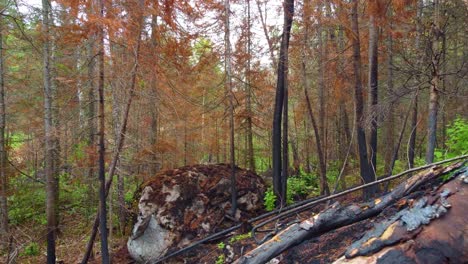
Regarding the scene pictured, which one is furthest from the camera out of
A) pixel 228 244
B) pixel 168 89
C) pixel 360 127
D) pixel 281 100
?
pixel 168 89

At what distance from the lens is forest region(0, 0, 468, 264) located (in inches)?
249

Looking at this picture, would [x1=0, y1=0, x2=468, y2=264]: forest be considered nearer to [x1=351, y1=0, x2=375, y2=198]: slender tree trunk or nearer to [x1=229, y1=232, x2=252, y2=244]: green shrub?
[x1=351, y1=0, x2=375, y2=198]: slender tree trunk

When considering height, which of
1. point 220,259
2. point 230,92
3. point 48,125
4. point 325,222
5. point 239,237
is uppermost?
point 230,92

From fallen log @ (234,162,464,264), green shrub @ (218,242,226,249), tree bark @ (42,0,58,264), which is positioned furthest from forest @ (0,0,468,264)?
fallen log @ (234,162,464,264)

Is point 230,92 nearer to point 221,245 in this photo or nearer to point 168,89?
point 168,89

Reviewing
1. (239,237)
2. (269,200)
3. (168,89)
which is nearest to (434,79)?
(239,237)

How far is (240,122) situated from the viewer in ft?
41.6

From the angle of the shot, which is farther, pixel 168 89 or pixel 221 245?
pixel 168 89

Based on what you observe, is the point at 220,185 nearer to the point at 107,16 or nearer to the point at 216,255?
the point at 216,255

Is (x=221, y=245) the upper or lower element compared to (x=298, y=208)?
lower

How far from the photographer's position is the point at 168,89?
9828 millimetres

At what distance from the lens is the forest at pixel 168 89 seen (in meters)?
6.32

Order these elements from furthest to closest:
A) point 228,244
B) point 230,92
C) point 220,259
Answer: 1. point 230,92
2. point 228,244
3. point 220,259

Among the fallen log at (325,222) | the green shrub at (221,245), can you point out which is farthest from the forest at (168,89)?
the fallen log at (325,222)
